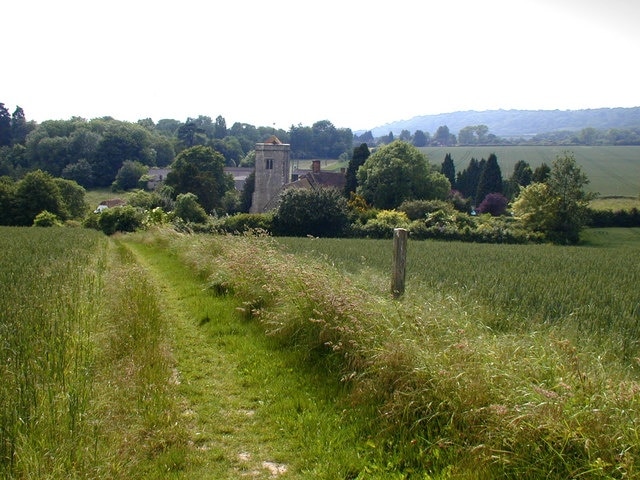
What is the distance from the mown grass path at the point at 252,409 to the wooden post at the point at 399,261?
1909 mm

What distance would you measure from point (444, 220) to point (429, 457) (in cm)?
3809

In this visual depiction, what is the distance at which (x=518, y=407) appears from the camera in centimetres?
420

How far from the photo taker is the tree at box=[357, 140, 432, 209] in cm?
5778

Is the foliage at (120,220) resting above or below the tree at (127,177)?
below

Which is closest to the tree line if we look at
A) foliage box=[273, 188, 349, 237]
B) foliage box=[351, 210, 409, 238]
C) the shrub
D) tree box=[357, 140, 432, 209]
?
the shrub

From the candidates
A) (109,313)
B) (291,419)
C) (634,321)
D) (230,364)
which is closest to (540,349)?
(291,419)

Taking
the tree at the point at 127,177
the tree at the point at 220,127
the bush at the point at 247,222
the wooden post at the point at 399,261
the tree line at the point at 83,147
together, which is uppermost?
the tree at the point at 220,127

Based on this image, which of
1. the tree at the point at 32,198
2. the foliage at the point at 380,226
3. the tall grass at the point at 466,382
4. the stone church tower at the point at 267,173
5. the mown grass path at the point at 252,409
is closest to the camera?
the tall grass at the point at 466,382

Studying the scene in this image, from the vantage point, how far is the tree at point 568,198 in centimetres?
4128

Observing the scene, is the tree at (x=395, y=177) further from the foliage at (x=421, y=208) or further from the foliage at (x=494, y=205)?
the foliage at (x=421, y=208)

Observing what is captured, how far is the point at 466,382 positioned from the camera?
475 cm

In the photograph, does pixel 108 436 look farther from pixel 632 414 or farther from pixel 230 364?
pixel 632 414

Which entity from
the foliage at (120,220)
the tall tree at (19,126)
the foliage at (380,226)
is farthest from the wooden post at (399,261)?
the tall tree at (19,126)

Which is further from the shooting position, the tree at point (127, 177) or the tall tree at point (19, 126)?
the tall tree at point (19, 126)
